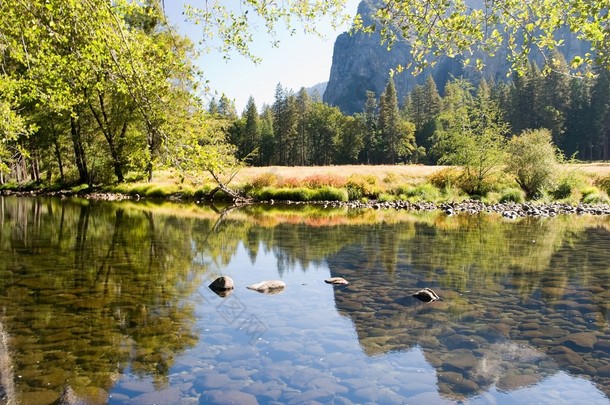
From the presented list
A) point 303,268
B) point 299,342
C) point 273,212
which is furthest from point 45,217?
point 299,342

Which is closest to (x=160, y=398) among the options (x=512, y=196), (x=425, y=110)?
(x=512, y=196)

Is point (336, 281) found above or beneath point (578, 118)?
beneath

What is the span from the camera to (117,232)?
20281mm

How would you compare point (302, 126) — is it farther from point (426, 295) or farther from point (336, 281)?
point (426, 295)

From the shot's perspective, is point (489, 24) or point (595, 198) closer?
point (489, 24)

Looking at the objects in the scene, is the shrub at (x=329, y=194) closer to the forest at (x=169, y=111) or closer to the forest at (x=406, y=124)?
the forest at (x=169, y=111)

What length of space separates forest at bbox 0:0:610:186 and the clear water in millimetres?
2884

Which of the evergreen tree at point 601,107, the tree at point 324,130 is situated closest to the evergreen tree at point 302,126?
the tree at point 324,130

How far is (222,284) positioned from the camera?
11.4m

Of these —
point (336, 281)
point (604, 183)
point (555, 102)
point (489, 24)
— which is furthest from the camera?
point (555, 102)

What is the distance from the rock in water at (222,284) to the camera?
11.3 metres

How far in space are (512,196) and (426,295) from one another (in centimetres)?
2911

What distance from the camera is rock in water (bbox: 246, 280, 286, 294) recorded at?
11.4 meters

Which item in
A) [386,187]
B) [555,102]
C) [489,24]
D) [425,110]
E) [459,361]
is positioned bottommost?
[459,361]
